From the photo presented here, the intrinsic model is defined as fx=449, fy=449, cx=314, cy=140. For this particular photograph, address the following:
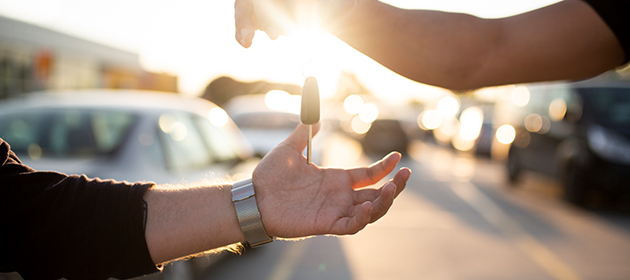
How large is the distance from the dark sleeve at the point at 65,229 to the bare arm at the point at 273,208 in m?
0.07

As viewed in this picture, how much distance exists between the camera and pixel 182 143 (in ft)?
13.0

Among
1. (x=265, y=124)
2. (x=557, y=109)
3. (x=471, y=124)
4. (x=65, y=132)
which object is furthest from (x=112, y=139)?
(x=471, y=124)

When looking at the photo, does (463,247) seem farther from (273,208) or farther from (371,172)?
(273,208)

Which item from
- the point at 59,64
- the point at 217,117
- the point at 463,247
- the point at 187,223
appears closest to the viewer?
the point at 187,223

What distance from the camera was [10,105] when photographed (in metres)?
3.97

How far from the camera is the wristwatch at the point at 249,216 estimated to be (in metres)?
1.52

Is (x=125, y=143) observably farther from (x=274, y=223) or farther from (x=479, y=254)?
(x=479, y=254)

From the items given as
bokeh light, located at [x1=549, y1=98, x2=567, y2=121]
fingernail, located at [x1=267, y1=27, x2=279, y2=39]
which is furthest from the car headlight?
fingernail, located at [x1=267, y1=27, x2=279, y2=39]

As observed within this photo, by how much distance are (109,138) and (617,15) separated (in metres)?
3.27

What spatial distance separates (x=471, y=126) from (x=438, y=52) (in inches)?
759

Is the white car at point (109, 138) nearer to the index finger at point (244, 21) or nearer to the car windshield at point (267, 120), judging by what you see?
the index finger at point (244, 21)

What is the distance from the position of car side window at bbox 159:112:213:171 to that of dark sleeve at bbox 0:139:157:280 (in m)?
2.04

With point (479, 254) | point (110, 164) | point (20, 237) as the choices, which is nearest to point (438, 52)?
point (20, 237)

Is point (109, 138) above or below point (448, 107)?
above
